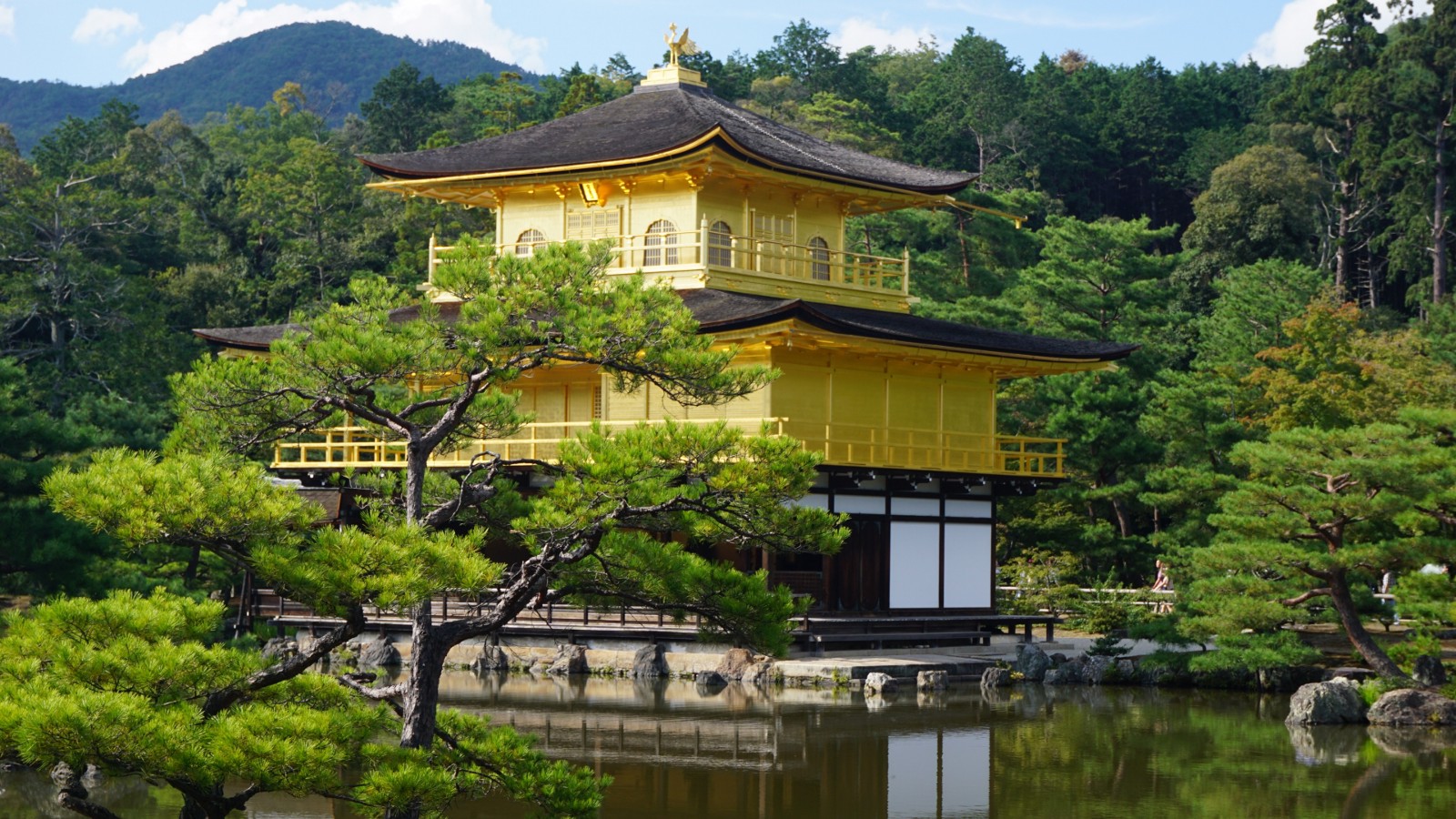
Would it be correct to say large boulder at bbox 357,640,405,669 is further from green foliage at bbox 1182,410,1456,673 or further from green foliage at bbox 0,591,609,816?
green foliage at bbox 0,591,609,816

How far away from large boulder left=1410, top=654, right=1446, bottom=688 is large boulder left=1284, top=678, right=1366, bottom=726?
1097 millimetres

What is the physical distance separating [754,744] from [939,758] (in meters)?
1.97

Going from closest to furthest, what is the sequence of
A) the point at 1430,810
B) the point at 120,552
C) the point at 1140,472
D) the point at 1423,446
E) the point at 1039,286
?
1. the point at 1430,810
2. the point at 120,552
3. the point at 1423,446
4. the point at 1140,472
5. the point at 1039,286

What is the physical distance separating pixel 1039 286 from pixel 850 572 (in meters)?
14.6

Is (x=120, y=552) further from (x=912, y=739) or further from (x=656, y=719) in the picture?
(x=912, y=739)

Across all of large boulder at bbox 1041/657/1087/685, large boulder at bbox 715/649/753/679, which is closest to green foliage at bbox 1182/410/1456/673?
large boulder at bbox 1041/657/1087/685

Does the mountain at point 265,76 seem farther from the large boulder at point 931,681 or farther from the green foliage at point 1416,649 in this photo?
the green foliage at point 1416,649

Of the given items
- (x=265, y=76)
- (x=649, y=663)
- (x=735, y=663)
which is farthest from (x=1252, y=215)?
(x=265, y=76)

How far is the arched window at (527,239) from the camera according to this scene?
30578mm

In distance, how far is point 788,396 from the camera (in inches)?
1092

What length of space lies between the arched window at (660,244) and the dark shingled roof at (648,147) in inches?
54.5

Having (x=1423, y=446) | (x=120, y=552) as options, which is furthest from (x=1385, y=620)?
(x=120, y=552)

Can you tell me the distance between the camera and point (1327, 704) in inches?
858

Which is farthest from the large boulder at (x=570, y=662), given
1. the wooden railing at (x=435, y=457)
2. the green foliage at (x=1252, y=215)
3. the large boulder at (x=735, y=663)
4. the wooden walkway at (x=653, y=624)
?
the green foliage at (x=1252, y=215)
